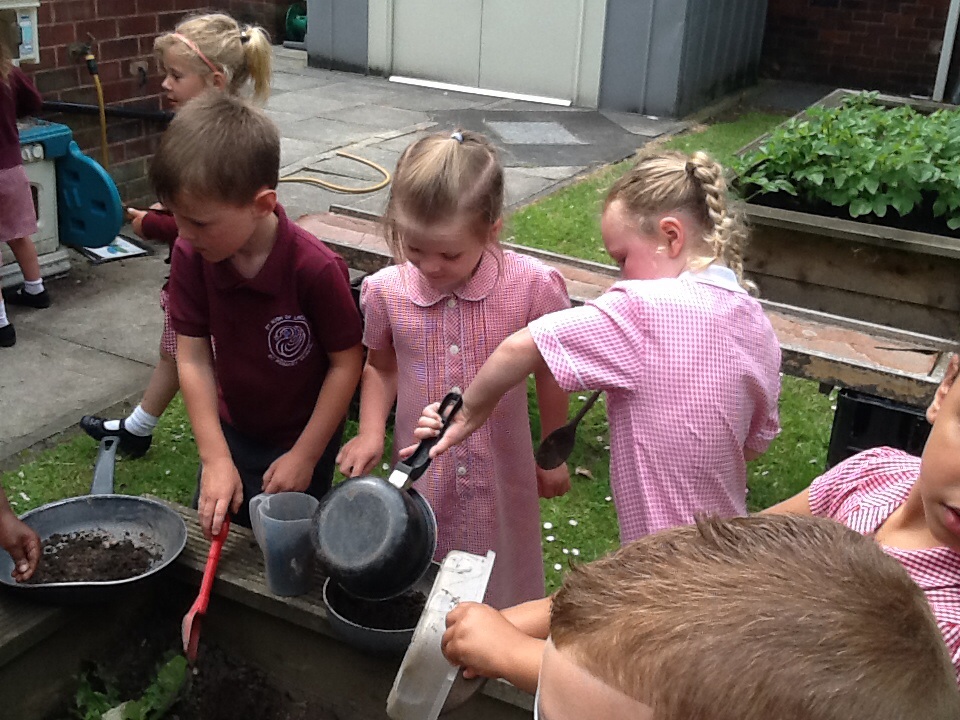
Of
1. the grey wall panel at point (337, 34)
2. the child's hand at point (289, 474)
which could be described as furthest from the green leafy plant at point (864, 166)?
the grey wall panel at point (337, 34)

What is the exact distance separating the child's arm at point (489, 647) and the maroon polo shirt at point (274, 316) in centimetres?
100

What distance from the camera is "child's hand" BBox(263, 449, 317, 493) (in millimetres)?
2195

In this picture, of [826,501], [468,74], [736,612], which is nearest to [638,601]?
[736,612]

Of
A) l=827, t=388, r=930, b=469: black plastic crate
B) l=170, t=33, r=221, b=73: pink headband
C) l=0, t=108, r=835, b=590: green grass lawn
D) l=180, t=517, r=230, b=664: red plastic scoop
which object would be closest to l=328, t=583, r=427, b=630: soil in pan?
l=180, t=517, r=230, b=664: red plastic scoop

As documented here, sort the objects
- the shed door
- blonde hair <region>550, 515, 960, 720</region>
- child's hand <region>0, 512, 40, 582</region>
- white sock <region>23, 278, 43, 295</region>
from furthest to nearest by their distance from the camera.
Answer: the shed door < white sock <region>23, 278, 43, 295</region> < child's hand <region>0, 512, 40, 582</region> < blonde hair <region>550, 515, 960, 720</region>

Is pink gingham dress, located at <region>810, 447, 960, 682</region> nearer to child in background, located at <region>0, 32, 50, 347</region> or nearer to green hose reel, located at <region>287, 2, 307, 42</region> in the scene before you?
child in background, located at <region>0, 32, 50, 347</region>

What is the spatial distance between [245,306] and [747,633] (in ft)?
5.43

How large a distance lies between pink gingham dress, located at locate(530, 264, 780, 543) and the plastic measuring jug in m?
0.60

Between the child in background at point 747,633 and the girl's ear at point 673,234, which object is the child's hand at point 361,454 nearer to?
the girl's ear at point 673,234

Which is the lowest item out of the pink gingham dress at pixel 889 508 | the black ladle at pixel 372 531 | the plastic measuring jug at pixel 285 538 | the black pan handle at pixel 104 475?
the black pan handle at pixel 104 475

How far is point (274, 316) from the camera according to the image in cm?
226

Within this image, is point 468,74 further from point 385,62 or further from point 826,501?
point 826,501

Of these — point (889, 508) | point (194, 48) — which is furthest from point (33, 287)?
point (889, 508)

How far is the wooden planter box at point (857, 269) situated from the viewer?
452 cm
